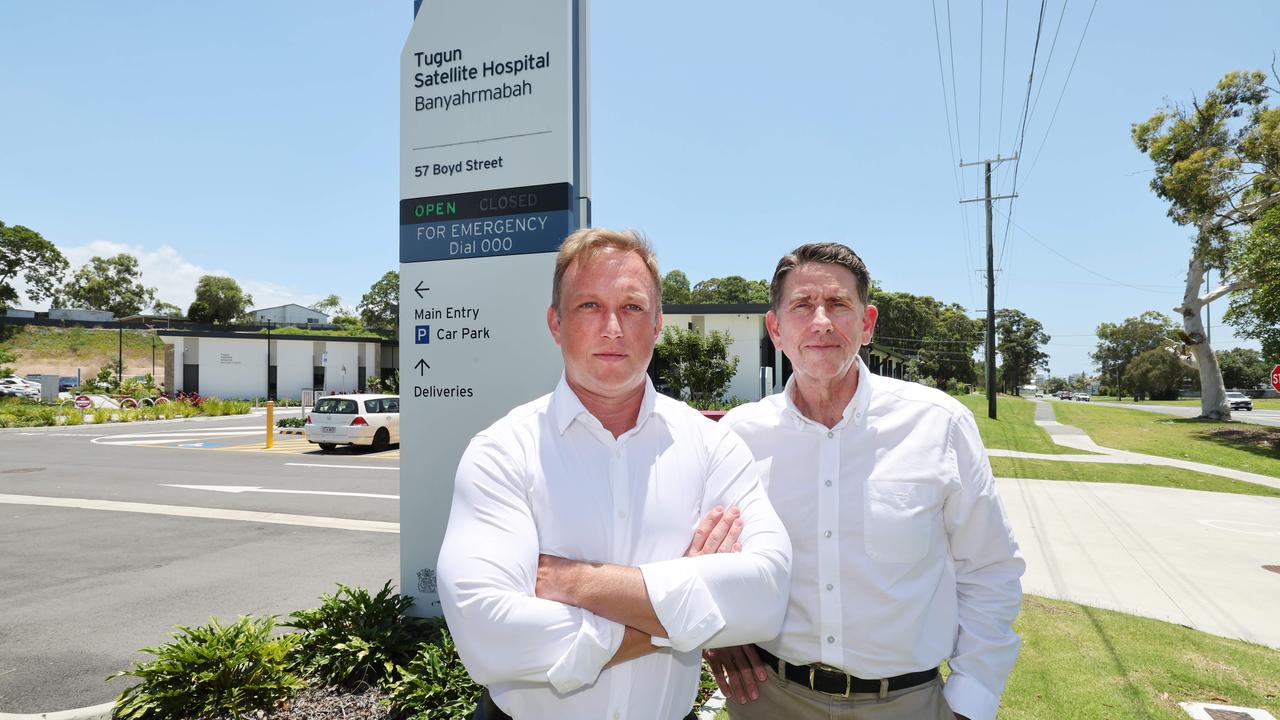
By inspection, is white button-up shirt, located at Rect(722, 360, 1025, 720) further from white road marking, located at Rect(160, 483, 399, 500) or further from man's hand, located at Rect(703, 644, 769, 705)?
white road marking, located at Rect(160, 483, 399, 500)

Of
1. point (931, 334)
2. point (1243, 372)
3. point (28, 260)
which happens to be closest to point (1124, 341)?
point (1243, 372)

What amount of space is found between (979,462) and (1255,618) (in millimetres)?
5146

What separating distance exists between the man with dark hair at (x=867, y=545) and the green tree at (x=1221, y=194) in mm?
20911

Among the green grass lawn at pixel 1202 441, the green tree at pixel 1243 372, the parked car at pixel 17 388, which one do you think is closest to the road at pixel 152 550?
the green grass lawn at pixel 1202 441

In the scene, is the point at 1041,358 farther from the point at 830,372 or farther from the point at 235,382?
the point at 830,372

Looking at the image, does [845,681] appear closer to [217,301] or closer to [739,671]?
→ [739,671]

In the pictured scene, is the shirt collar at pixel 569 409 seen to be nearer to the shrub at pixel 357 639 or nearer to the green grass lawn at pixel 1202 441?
the shrub at pixel 357 639

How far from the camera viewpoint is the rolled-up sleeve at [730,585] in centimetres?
145

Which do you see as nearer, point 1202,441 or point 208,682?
point 208,682

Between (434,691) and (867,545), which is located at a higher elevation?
(867,545)

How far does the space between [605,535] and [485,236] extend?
9.83 feet

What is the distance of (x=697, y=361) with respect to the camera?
83.8 feet

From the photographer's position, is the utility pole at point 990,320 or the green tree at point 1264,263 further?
the utility pole at point 990,320

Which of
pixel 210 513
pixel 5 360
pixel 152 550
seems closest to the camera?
pixel 152 550
